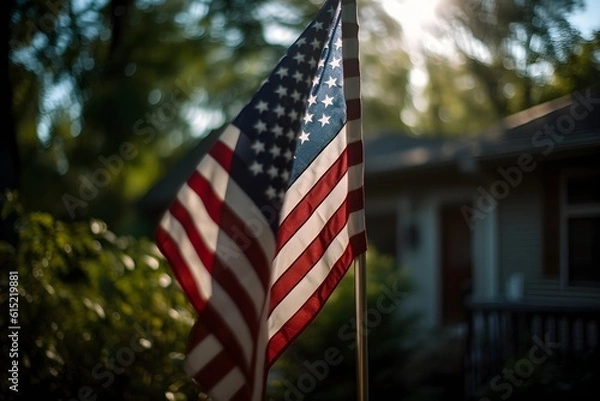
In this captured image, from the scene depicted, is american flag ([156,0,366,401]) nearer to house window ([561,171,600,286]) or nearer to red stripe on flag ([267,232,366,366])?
red stripe on flag ([267,232,366,366])

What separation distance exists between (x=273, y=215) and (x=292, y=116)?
57 centimetres

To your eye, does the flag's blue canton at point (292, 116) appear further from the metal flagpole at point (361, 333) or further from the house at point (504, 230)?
the house at point (504, 230)

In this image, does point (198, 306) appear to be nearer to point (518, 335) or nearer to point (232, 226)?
point (232, 226)

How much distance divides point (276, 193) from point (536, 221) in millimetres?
7478

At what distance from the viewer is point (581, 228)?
32.2 feet

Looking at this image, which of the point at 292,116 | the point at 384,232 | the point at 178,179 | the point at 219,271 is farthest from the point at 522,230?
the point at 178,179

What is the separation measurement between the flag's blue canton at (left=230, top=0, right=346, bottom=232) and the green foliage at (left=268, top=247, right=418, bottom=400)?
3538 mm

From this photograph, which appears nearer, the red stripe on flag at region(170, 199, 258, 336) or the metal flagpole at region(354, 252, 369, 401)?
the red stripe on flag at region(170, 199, 258, 336)

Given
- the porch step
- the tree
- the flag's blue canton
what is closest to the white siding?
the porch step

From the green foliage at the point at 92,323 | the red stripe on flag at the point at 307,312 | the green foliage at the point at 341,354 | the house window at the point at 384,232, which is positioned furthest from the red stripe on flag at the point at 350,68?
the house window at the point at 384,232

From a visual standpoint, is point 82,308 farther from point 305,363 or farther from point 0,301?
point 305,363

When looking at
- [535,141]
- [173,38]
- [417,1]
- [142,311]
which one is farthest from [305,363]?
[173,38]

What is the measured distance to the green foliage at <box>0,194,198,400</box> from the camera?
19.1 ft

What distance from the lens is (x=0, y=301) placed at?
600 centimetres
